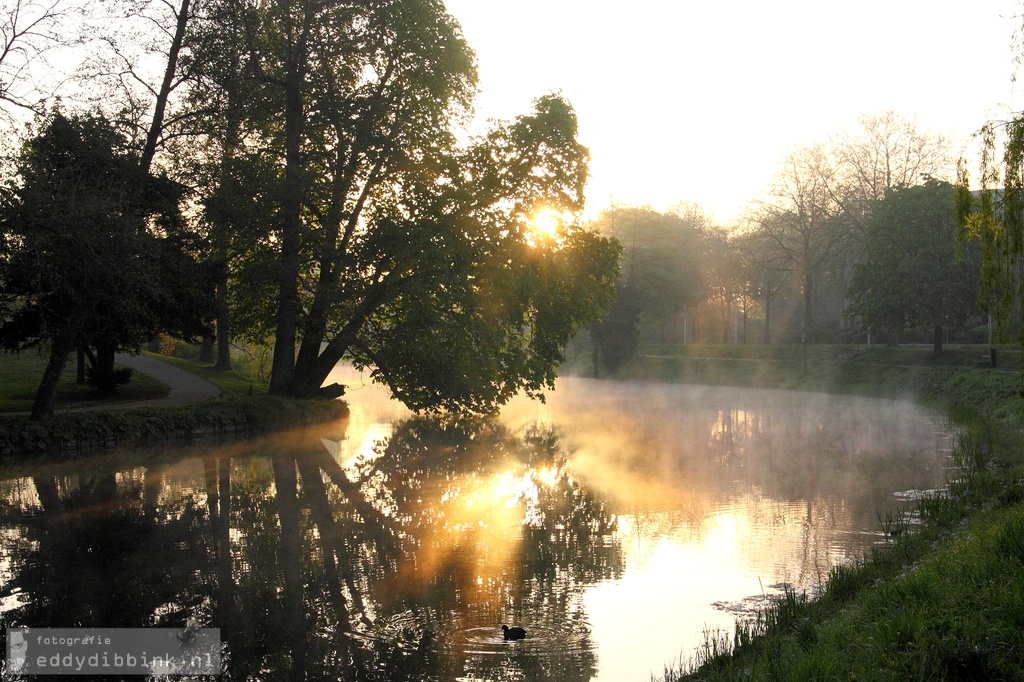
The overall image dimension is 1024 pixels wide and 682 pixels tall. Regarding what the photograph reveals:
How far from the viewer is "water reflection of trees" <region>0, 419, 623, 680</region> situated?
8.32 m

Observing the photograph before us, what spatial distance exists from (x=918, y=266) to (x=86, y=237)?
3692cm

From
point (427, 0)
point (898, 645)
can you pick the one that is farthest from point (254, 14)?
point (898, 645)

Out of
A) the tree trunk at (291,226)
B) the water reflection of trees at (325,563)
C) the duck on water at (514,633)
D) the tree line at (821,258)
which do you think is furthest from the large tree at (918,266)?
the duck on water at (514,633)

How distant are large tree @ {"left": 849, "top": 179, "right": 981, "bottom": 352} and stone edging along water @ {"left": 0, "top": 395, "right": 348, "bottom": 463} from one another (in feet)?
93.4

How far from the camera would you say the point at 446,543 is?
1284 cm

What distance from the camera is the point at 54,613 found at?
920cm

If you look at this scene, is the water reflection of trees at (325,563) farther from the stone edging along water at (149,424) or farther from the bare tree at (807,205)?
the bare tree at (807,205)

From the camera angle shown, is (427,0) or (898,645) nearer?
(898,645)

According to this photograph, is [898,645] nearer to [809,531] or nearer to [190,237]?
[809,531]

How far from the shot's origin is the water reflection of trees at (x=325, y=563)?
832 cm

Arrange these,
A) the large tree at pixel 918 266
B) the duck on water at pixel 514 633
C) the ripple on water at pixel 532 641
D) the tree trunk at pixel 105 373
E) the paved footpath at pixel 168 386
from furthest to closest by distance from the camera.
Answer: the large tree at pixel 918 266
the tree trunk at pixel 105 373
the paved footpath at pixel 168 386
the duck on water at pixel 514 633
the ripple on water at pixel 532 641

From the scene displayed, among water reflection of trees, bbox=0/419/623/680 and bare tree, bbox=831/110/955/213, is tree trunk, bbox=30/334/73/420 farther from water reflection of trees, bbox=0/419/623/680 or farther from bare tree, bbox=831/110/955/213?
bare tree, bbox=831/110/955/213

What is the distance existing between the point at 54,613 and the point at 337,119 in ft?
70.7

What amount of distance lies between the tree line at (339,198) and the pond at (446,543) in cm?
473
